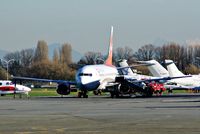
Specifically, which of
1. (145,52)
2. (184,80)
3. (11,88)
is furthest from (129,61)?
(11,88)

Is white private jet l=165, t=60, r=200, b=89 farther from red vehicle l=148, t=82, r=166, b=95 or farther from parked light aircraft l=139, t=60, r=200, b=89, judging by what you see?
red vehicle l=148, t=82, r=166, b=95

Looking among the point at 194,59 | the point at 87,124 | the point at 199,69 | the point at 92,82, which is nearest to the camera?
the point at 87,124

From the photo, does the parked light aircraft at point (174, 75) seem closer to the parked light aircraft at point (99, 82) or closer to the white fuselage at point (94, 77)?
the parked light aircraft at point (99, 82)

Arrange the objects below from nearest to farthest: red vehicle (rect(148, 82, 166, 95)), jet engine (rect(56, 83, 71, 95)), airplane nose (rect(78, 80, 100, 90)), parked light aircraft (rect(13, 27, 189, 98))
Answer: airplane nose (rect(78, 80, 100, 90)) → parked light aircraft (rect(13, 27, 189, 98)) → jet engine (rect(56, 83, 71, 95)) → red vehicle (rect(148, 82, 166, 95))

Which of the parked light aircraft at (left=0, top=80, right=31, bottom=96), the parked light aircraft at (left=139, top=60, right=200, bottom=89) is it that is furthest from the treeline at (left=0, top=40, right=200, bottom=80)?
the parked light aircraft at (left=0, top=80, right=31, bottom=96)

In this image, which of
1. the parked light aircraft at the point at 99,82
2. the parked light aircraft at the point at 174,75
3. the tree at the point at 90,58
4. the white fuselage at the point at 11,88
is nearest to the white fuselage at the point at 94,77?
the parked light aircraft at the point at 99,82

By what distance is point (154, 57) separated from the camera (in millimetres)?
184000

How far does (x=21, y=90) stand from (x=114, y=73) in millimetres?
15735

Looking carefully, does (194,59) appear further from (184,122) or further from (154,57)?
(184,122)

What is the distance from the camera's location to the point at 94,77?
200 feet

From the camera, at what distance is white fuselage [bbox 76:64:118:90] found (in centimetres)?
6021

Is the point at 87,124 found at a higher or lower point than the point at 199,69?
lower

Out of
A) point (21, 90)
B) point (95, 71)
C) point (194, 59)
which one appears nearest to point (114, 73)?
point (95, 71)

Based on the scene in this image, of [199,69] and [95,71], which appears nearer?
[95,71]
